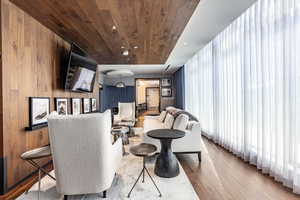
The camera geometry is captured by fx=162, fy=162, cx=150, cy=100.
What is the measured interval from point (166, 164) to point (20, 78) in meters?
2.60

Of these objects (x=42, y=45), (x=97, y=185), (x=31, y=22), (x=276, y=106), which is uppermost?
(x=31, y=22)

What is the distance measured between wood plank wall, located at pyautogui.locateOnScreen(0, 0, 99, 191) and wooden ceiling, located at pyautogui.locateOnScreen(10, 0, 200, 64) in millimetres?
234

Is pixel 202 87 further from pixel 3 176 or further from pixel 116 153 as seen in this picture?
pixel 3 176

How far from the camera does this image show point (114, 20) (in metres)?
2.81

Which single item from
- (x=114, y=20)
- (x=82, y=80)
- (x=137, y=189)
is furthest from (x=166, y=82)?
(x=137, y=189)

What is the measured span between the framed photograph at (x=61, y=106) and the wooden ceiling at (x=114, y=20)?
1408 millimetres

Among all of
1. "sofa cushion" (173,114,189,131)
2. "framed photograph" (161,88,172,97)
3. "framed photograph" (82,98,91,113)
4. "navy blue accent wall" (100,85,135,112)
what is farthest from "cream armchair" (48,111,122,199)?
"framed photograph" (161,88,172,97)

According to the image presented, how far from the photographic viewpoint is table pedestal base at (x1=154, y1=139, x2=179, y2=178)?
246cm

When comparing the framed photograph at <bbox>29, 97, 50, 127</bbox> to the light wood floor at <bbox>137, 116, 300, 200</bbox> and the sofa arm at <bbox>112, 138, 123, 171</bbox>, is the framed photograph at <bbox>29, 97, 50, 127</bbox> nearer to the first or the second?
the sofa arm at <bbox>112, 138, 123, 171</bbox>

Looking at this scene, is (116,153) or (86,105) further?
(86,105)

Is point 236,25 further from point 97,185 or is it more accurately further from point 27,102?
point 27,102

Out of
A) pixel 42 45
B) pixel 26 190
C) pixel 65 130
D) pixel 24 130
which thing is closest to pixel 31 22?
pixel 42 45

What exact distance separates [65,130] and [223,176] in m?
2.34

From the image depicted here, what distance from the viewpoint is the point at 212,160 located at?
3123mm
